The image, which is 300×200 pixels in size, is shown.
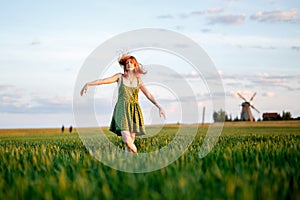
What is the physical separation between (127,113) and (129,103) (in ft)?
0.87

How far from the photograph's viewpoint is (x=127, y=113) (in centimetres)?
1104

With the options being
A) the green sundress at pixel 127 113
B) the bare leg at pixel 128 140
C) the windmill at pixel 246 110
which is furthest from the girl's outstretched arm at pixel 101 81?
the windmill at pixel 246 110

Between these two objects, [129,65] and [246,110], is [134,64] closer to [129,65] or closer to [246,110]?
[129,65]

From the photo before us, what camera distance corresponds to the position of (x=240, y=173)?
6418 mm

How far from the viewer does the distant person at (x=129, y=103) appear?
36.0ft

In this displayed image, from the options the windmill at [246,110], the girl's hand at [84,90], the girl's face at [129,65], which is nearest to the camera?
the girl's hand at [84,90]

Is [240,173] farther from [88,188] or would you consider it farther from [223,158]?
[88,188]

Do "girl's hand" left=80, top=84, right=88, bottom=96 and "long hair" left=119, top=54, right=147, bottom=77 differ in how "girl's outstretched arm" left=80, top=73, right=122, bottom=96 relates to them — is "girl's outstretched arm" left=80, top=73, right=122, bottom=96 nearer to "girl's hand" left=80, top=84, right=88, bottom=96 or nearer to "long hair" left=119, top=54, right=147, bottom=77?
"girl's hand" left=80, top=84, right=88, bottom=96

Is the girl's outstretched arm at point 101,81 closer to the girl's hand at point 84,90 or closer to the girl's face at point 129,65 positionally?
the girl's hand at point 84,90

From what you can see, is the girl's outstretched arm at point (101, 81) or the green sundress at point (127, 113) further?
the green sundress at point (127, 113)

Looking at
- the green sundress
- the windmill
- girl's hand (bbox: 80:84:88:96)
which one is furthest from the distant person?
the windmill

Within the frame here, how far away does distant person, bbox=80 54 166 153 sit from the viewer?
1097 centimetres

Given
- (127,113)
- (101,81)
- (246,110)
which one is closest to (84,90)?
(101,81)

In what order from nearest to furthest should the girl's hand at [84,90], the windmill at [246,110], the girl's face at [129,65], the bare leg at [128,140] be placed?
1. the girl's hand at [84,90]
2. the bare leg at [128,140]
3. the girl's face at [129,65]
4. the windmill at [246,110]
